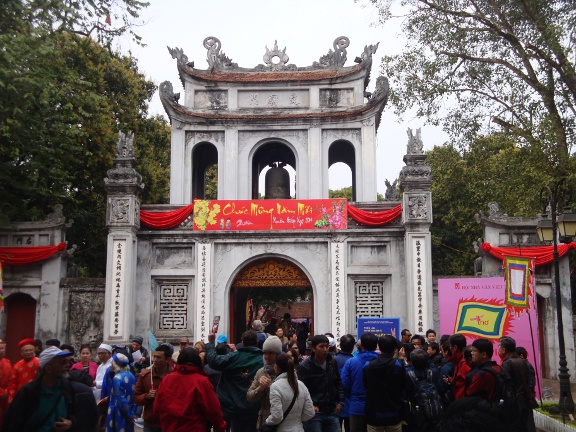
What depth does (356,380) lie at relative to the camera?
802cm

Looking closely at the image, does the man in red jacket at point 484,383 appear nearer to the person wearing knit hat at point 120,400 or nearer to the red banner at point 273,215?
the person wearing knit hat at point 120,400

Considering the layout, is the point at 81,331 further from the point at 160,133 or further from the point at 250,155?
the point at 160,133

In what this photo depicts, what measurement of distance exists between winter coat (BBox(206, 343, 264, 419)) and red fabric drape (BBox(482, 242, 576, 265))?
460 inches

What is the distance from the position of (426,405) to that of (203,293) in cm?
1163

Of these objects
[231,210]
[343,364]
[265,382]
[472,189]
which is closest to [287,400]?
[265,382]

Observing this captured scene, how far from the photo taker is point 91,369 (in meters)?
10.1

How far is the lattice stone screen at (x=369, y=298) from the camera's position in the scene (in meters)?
18.1

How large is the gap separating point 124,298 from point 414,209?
8119 millimetres

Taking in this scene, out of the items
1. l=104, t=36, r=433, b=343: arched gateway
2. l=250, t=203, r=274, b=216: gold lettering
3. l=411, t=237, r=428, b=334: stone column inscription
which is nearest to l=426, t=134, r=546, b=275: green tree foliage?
l=104, t=36, r=433, b=343: arched gateway

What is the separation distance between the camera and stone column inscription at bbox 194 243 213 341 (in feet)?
58.9

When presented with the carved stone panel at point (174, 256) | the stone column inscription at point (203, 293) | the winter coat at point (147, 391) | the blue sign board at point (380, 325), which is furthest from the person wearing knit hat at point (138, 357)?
the carved stone panel at point (174, 256)

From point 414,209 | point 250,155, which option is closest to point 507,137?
point 414,209

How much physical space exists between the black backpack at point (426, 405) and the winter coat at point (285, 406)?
1.45 meters

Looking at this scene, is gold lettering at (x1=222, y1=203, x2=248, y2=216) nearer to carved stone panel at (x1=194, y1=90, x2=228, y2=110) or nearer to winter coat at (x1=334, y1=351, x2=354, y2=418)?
carved stone panel at (x1=194, y1=90, x2=228, y2=110)
